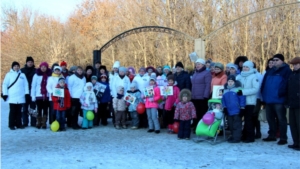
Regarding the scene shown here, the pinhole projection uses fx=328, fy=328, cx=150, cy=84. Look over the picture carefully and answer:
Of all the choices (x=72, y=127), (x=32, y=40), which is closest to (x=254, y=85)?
(x=72, y=127)

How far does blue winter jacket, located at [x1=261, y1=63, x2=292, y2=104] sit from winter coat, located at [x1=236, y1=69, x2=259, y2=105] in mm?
258

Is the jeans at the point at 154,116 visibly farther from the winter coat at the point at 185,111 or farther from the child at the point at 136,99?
the winter coat at the point at 185,111

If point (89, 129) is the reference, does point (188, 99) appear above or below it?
above

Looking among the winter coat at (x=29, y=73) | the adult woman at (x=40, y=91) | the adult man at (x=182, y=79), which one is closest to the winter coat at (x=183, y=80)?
the adult man at (x=182, y=79)

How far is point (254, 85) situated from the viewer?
26.0 ft

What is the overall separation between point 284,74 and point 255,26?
55.9 ft

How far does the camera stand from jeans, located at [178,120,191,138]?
8484mm

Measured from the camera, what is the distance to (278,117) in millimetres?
7797

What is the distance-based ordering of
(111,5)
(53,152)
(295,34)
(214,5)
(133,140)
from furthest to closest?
(111,5) < (214,5) < (295,34) < (133,140) < (53,152)

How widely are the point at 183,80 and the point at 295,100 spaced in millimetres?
3235

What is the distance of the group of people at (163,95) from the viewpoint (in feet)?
25.7

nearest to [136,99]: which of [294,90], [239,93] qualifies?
[239,93]

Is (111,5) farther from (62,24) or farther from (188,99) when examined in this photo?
(188,99)

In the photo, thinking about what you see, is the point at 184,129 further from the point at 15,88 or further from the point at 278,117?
the point at 15,88
